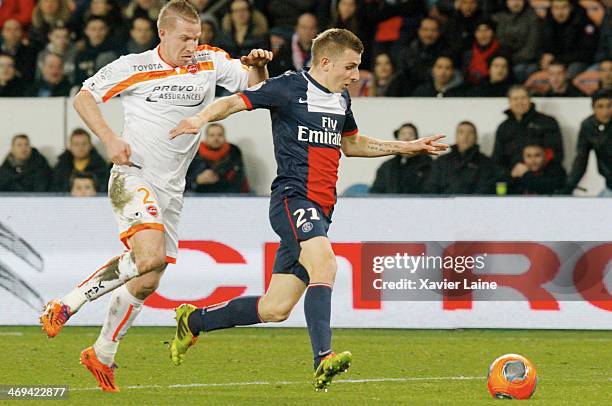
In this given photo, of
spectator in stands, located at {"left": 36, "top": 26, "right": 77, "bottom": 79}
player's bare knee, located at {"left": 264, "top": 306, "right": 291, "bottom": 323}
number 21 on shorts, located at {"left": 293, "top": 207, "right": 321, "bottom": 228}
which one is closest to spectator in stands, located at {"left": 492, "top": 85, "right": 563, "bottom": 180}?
spectator in stands, located at {"left": 36, "top": 26, "right": 77, "bottom": 79}

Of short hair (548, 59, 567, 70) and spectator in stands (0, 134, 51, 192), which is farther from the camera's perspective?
short hair (548, 59, 567, 70)

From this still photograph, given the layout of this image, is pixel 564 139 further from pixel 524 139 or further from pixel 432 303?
pixel 432 303

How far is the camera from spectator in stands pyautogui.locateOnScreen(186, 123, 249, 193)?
46.0 feet

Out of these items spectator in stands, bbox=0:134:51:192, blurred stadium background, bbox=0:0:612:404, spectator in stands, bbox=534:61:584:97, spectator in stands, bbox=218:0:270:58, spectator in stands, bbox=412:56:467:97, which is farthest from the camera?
spectator in stands, bbox=218:0:270:58

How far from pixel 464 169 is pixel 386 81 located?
1667 millimetres

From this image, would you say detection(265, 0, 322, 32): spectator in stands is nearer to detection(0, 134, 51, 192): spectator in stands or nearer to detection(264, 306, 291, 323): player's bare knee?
detection(0, 134, 51, 192): spectator in stands

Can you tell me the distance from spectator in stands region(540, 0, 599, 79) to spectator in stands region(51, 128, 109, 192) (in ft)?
17.1

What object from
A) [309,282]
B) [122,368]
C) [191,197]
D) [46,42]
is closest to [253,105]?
[309,282]

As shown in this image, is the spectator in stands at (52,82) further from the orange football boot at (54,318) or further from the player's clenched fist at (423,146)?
the player's clenched fist at (423,146)

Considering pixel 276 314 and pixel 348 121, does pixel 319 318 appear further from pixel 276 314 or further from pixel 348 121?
pixel 348 121

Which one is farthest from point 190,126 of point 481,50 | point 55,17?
point 55,17

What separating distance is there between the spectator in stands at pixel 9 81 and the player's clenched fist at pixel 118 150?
7459mm

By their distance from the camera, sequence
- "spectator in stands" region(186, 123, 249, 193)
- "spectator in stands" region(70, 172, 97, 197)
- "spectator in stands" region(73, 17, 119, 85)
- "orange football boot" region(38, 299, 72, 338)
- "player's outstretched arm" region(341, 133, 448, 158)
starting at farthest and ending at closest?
"spectator in stands" region(73, 17, 119, 85) → "spectator in stands" region(186, 123, 249, 193) → "spectator in stands" region(70, 172, 97, 197) → "player's outstretched arm" region(341, 133, 448, 158) → "orange football boot" region(38, 299, 72, 338)

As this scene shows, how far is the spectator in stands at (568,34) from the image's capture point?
15461 millimetres
